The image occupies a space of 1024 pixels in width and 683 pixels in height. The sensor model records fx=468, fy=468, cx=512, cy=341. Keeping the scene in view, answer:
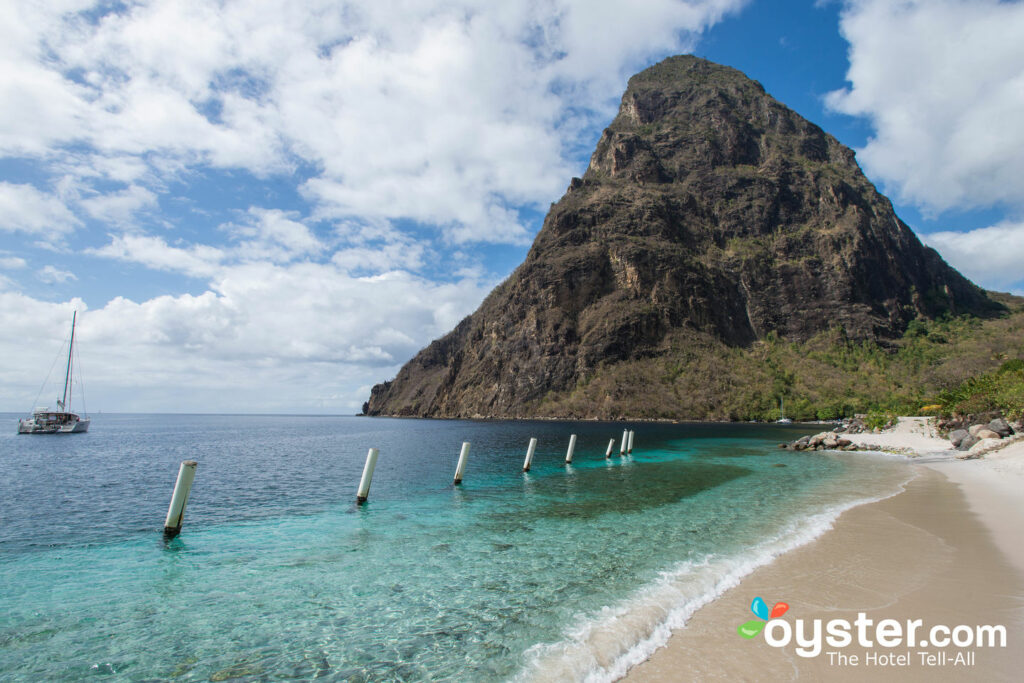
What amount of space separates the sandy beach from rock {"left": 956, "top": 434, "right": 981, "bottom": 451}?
23.7 m

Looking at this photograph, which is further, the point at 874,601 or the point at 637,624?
the point at 874,601

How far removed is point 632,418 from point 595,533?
383 feet

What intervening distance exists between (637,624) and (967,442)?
136ft

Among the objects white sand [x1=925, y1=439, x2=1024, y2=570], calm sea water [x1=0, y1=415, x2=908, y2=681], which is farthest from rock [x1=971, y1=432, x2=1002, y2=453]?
calm sea water [x1=0, y1=415, x2=908, y2=681]

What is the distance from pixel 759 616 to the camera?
7.97 m

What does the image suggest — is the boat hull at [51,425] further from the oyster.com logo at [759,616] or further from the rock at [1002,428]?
the rock at [1002,428]

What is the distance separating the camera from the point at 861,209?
170 metres

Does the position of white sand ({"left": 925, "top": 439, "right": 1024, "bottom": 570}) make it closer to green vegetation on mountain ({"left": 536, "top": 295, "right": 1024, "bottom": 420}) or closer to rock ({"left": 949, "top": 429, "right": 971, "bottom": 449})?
rock ({"left": 949, "top": 429, "right": 971, "bottom": 449})

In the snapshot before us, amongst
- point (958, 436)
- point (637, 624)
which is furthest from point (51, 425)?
point (958, 436)

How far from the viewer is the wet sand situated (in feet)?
20.0

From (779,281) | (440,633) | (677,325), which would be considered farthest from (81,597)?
(779,281)

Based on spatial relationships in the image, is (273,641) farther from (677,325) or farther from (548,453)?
(677,325)

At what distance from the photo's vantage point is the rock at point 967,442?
34.5 metres

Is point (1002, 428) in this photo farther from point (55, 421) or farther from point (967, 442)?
point (55, 421)
